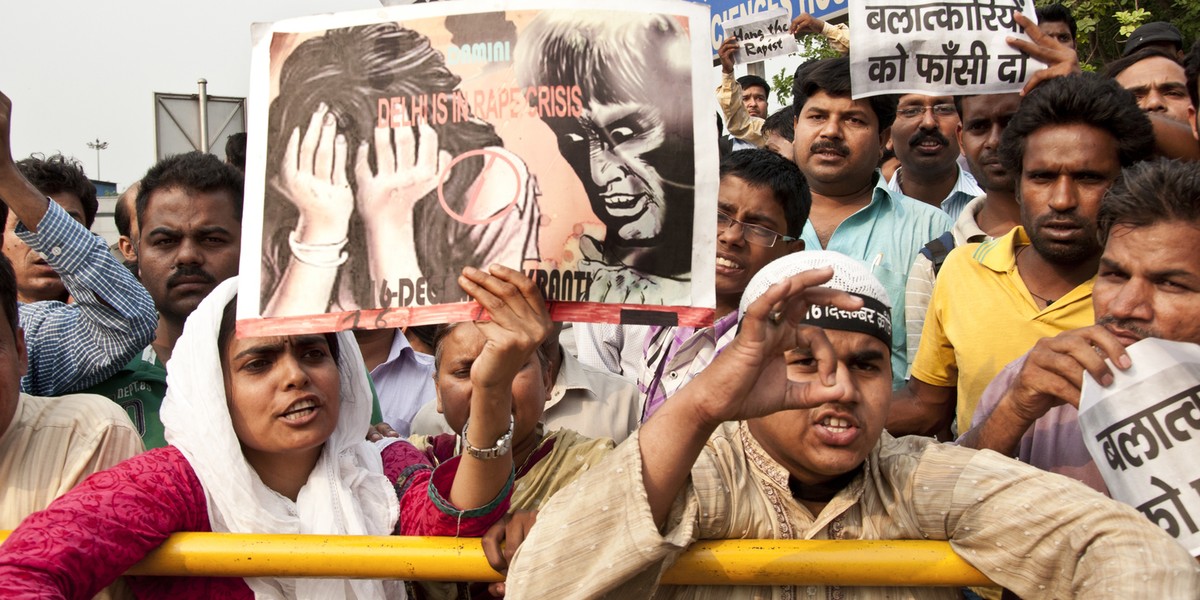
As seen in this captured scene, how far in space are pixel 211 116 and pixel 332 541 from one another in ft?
21.4

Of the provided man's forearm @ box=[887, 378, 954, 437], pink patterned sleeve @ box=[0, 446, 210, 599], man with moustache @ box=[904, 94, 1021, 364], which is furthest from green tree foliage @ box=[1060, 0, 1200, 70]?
pink patterned sleeve @ box=[0, 446, 210, 599]

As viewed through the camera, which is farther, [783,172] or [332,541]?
[783,172]

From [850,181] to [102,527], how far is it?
3.11m

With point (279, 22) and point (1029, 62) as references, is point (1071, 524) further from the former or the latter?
point (1029, 62)

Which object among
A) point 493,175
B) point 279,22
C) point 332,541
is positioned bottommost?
point 332,541

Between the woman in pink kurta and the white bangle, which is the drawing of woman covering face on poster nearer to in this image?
the white bangle

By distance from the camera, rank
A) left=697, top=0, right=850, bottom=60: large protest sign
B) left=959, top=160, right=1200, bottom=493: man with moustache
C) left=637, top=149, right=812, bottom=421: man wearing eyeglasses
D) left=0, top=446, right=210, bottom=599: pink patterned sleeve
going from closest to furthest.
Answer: left=0, top=446, right=210, bottom=599: pink patterned sleeve → left=959, top=160, right=1200, bottom=493: man with moustache → left=637, top=149, right=812, bottom=421: man wearing eyeglasses → left=697, top=0, right=850, bottom=60: large protest sign

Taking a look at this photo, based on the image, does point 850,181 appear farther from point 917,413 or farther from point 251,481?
point 251,481

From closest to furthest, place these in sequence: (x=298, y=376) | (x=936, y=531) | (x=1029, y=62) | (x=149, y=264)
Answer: (x=936, y=531) → (x=298, y=376) → (x=149, y=264) → (x=1029, y=62)

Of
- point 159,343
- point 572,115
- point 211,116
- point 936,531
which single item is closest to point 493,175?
point 572,115

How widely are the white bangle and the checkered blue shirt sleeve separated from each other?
1157 millimetres

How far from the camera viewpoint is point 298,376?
102 inches

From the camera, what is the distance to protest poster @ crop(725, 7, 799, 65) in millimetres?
6496

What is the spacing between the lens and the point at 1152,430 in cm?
228
